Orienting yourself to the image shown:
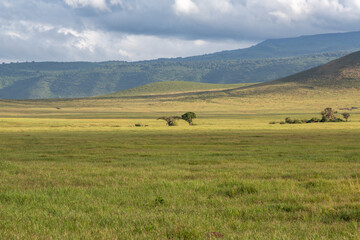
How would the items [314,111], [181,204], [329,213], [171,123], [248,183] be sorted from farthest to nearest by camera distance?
1. [314,111]
2. [171,123]
3. [248,183]
4. [181,204]
5. [329,213]

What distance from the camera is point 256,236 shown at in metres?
8.13

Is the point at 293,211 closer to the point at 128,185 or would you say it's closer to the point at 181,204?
the point at 181,204

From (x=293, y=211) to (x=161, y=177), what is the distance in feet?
23.0

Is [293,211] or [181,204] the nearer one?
[293,211]

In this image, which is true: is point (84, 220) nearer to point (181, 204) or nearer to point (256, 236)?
point (181, 204)

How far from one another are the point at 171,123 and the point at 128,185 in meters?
80.9

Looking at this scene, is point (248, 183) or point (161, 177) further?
point (161, 177)

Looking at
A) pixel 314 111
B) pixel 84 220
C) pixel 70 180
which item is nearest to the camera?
pixel 84 220

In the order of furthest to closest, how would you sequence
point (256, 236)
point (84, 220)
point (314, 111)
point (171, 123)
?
1. point (314, 111)
2. point (171, 123)
3. point (84, 220)
4. point (256, 236)

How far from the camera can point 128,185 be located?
581 inches

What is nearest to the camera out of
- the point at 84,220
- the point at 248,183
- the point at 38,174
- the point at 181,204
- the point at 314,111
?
the point at 84,220

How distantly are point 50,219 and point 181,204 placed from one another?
10.5ft

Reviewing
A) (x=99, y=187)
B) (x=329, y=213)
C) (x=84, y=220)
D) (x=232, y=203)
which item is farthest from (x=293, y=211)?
(x=99, y=187)

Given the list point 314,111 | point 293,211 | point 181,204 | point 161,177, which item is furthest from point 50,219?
point 314,111
